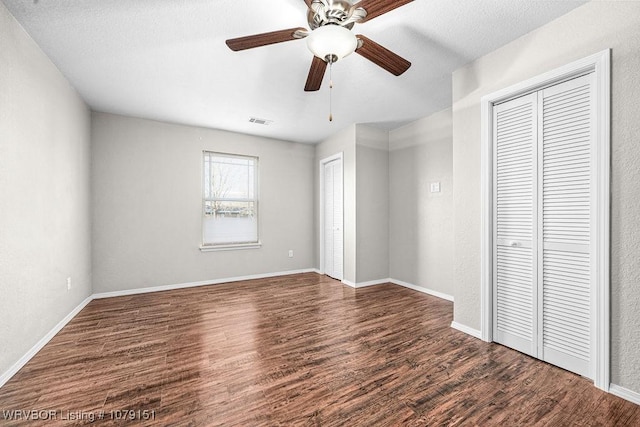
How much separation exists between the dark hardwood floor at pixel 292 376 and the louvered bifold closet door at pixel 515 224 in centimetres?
23

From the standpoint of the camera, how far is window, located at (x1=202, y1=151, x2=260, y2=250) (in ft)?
15.1

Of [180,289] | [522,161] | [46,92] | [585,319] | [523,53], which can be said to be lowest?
[180,289]

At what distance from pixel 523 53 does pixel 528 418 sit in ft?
8.47

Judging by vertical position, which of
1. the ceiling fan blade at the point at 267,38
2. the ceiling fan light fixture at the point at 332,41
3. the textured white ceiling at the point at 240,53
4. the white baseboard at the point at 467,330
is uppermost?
the textured white ceiling at the point at 240,53

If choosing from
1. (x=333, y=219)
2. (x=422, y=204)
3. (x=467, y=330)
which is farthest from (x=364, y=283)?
(x=467, y=330)

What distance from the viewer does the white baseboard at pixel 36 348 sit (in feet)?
6.28

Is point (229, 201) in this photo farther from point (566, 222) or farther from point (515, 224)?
point (566, 222)

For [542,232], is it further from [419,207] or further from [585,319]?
[419,207]

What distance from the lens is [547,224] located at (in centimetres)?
212

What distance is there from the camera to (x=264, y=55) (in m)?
2.45

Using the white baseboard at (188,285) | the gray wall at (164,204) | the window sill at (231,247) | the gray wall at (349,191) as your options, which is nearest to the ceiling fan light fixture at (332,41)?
the gray wall at (349,191)

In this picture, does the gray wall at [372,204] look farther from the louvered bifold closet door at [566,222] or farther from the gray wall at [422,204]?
the louvered bifold closet door at [566,222]

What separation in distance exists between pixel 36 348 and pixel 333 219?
3.91 metres

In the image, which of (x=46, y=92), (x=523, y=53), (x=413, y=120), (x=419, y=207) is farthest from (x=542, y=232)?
(x=46, y=92)
